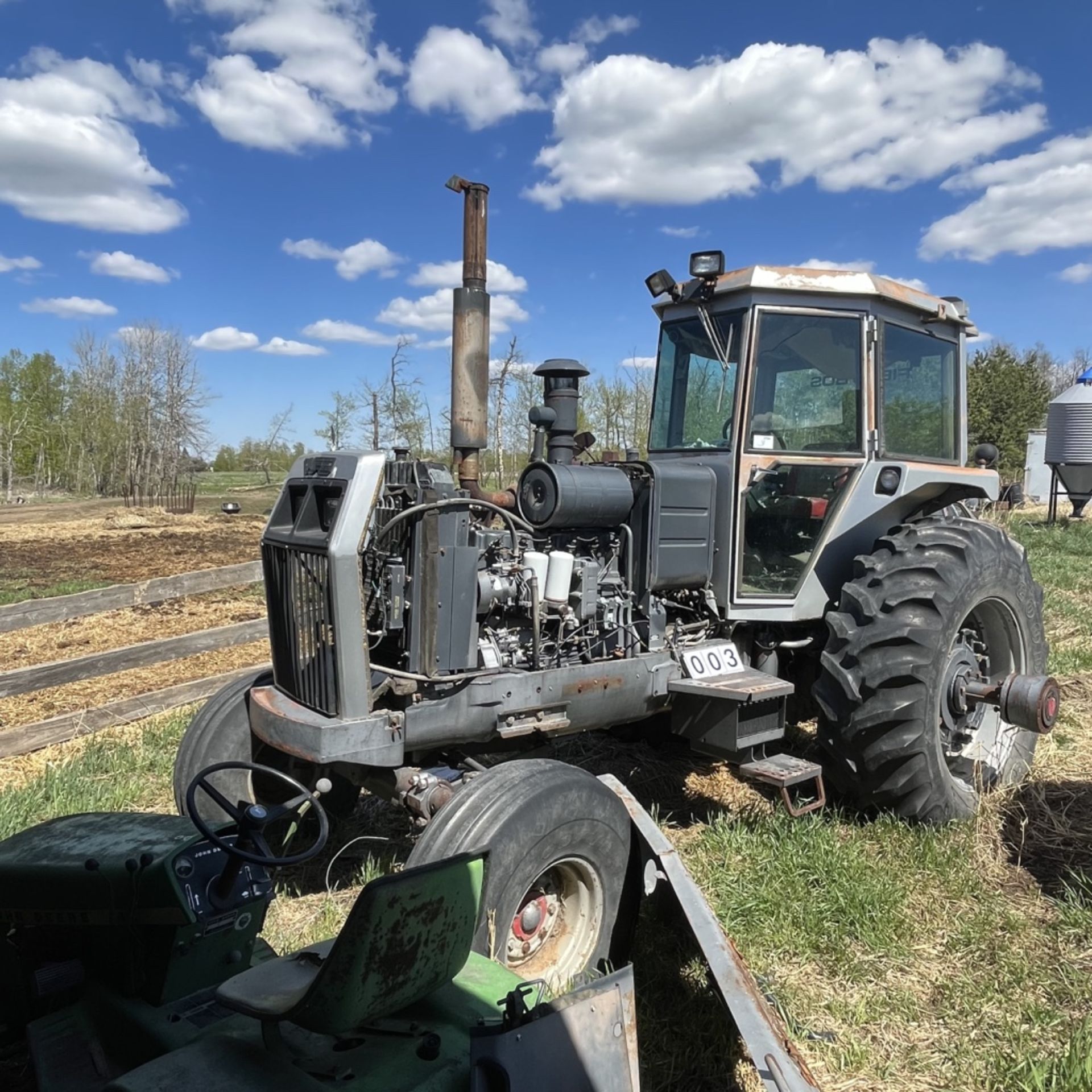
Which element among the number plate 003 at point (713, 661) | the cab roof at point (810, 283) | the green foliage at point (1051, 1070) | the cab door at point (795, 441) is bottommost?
the green foliage at point (1051, 1070)

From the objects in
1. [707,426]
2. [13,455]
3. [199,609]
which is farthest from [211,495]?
[707,426]

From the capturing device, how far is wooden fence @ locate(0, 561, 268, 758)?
476 cm

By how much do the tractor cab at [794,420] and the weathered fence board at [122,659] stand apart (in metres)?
2.76

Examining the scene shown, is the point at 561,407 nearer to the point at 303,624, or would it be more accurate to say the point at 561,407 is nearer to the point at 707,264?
the point at 707,264

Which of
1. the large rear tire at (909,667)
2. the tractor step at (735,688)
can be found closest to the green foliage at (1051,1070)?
the large rear tire at (909,667)

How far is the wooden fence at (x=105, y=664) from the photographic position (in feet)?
15.6

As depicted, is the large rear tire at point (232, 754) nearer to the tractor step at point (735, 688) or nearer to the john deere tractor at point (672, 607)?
the john deere tractor at point (672, 607)

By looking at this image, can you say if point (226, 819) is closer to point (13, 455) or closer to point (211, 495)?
point (211, 495)

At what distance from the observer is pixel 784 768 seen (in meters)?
3.69

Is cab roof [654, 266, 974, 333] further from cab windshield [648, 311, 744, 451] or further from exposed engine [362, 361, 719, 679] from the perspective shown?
exposed engine [362, 361, 719, 679]

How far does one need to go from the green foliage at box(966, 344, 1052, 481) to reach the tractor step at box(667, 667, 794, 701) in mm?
26715

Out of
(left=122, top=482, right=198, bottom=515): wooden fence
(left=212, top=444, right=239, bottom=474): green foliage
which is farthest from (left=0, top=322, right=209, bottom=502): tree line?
(left=212, top=444, right=239, bottom=474): green foliage

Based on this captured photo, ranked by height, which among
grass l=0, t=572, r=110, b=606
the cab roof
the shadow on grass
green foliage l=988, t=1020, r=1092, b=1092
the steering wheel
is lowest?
green foliage l=988, t=1020, r=1092, b=1092

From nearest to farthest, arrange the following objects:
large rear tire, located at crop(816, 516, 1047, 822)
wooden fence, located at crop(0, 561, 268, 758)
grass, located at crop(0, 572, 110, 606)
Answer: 1. large rear tire, located at crop(816, 516, 1047, 822)
2. wooden fence, located at crop(0, 561, 268, 758)
3. grass, located at crop(0, 572, 110, 606)
